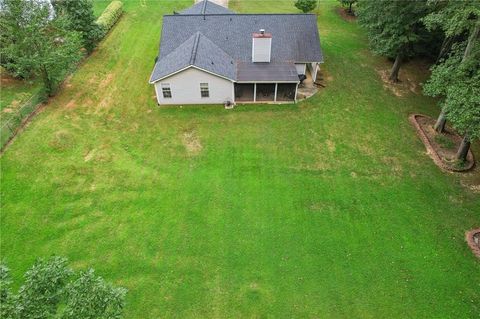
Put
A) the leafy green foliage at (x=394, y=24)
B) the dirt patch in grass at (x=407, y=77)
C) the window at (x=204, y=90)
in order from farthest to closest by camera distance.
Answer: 1. the dirt patch in grass at (x=407, y=77)
2. the window at (x=204, y=90)
3. the leafy green foliage at (x=394, y=24)

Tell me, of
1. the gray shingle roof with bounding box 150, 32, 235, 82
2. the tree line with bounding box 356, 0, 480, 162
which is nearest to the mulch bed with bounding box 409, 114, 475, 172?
the tree line with bounding box 356, 0, 480, 162

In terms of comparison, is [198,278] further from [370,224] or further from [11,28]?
[11,28]

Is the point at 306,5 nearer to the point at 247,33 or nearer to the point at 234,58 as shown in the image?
the point at 247,33

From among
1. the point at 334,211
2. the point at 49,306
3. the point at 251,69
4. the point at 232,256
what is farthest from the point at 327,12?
the point at 49,306

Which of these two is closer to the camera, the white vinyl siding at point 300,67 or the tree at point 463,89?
the tree at point 463,89

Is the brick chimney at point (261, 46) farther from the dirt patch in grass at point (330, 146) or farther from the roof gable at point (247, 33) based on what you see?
the dirt patch in grass at point (330, 146)

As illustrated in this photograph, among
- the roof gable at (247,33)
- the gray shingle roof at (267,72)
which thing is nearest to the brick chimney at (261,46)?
the gray shingle roof at (267,72)
